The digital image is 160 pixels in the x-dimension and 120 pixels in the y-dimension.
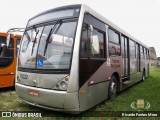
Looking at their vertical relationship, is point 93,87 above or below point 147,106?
above

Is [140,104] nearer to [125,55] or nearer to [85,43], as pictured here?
[125,55]

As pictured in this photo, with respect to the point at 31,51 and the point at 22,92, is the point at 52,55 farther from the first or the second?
the point at 22,92

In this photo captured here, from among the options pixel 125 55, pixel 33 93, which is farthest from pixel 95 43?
pixel 125 55

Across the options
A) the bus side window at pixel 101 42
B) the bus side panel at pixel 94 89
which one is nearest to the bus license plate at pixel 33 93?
the bus side panel at pixel 94 89

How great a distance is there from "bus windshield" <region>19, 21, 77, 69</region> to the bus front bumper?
58 cm

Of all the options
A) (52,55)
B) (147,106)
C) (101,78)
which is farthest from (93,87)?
(147,106)

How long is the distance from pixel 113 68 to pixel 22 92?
308 centimetres

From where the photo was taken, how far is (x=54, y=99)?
3.94 meters

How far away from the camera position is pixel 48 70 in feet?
13.6

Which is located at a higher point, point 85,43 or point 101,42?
point 101,42

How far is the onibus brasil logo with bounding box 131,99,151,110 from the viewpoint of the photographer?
5.52 m

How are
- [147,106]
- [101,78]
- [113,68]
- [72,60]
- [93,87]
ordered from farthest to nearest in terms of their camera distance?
1. [113,68]
2. [147,106]
3. [101,78]
4. [93,87]
5. [72,60]

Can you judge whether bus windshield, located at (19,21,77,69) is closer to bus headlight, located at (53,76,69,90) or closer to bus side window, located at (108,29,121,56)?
bus headlight, located at (53,76,69,90)

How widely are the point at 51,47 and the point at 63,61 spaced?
552 mm
